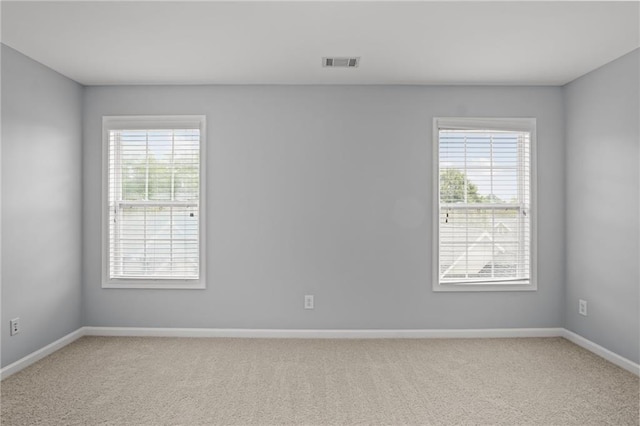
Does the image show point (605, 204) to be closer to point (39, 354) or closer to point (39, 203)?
point (39, 203)

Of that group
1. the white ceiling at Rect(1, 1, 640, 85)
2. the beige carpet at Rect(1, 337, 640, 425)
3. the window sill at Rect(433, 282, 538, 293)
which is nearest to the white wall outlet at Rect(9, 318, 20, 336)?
the beige carpet at Rect(1, 337, 640, 425)

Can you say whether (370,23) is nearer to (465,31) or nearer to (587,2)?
(465,31)

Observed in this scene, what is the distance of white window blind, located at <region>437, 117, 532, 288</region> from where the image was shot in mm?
4117

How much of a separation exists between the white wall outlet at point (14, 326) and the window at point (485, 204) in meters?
3.67

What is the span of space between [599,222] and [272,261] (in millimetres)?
3038

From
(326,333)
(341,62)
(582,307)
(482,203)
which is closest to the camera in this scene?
(341,62)

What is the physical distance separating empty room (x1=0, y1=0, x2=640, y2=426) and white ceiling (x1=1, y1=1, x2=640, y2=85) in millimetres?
41

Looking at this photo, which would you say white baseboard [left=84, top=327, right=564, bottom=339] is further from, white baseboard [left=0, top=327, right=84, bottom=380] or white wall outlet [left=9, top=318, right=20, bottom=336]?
white wall outlet [left=9, top=318, right=20, bottom=336]

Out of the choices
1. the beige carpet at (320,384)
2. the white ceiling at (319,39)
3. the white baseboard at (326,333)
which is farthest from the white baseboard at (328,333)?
the white ceiling at (319,39)

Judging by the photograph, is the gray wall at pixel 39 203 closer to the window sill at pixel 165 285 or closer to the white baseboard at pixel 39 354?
the white baseboard at pixel 39 354

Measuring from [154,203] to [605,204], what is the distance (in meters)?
4.22

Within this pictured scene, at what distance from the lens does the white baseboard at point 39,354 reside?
10.3ft

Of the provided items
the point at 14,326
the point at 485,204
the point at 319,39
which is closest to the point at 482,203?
the point at 485,204

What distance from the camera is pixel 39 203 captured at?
3504mm
